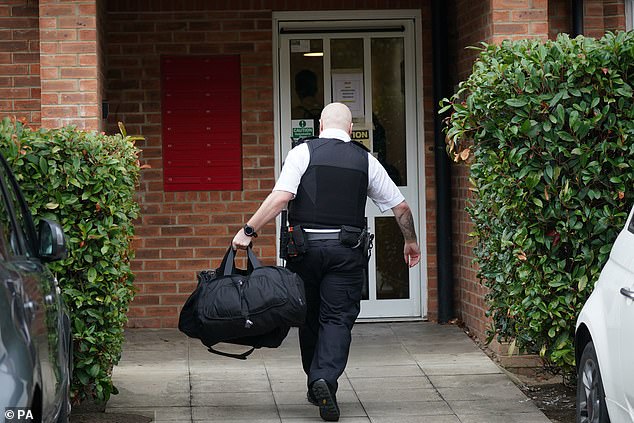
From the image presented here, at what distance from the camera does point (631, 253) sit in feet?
17.7

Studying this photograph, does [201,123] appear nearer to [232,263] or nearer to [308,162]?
[308,162]

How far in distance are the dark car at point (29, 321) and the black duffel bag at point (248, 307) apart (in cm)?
107

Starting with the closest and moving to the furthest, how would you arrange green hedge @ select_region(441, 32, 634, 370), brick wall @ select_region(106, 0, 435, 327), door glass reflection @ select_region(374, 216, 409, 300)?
green hedge @ select_region(441, 32, 634, 370)
brick wall @ select_region(106, 0, 435, 327)
door glass reflection @ select_region(374, 216, 409, 300)

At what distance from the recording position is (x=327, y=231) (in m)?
7.10

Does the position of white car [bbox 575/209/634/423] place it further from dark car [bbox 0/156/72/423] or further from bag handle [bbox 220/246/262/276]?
dark car [bbox 0/156/72/423]

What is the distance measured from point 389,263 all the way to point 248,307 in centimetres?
394

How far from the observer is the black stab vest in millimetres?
7109

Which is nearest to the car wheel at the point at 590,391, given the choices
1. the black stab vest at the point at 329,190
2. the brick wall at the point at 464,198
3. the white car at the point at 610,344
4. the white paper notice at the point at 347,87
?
the white car at the point at 610,344

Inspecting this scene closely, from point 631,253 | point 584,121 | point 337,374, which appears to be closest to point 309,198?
point 337,374

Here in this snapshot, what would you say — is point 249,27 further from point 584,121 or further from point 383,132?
point 584,121

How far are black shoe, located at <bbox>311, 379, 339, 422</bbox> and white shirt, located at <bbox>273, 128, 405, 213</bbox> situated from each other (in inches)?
45.2

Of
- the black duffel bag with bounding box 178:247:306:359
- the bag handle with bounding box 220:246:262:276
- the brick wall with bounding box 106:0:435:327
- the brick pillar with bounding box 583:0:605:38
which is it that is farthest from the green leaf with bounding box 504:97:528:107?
the brick wall with bounding box 106:0:435:327

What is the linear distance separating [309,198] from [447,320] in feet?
11.9

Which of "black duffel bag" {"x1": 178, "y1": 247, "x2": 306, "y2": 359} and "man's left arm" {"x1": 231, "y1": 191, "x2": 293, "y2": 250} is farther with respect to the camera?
"man's left arm" {"x1": 231, "y1": 191, "x2": 293, "y2": 250}
